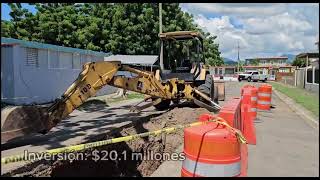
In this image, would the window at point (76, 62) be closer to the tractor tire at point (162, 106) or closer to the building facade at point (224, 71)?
the tractor tire at point (162, 106)

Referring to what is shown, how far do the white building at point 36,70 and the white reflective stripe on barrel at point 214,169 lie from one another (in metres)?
13.1

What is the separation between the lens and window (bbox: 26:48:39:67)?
61.8 ft

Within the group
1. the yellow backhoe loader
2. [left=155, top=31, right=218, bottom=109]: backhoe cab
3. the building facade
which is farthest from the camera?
the building facade

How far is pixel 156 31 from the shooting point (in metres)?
38.1

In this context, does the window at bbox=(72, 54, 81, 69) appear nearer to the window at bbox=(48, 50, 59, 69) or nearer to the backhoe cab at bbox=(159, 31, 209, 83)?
the window at bbox=(48, 50, 59, 69)

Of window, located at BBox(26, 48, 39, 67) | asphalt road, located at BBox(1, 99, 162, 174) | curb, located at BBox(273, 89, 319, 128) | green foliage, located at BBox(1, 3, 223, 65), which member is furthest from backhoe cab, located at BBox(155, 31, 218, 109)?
green foliage, located at BBox(1, 3, 223, 65)

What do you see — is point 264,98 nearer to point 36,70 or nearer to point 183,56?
point 183,56

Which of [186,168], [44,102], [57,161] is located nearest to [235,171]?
[186,168]

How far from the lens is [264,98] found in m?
16.3

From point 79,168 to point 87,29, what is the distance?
3030cm

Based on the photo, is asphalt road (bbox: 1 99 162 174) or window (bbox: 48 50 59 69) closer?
asphalt road (bbox: 1 99 162 174)

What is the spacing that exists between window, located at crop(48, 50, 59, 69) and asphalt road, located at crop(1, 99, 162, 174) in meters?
4.98

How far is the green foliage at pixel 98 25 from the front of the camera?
34.9 metres

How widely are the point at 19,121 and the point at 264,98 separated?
43.3 ft
